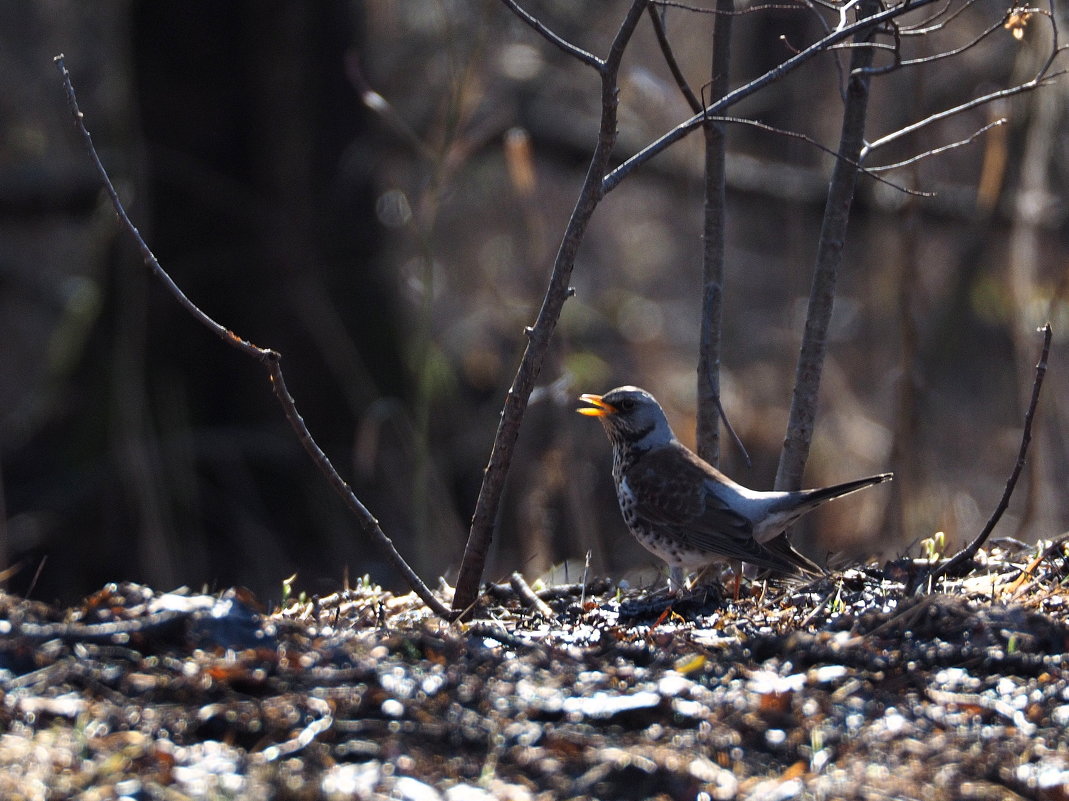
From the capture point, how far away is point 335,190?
1029 cm

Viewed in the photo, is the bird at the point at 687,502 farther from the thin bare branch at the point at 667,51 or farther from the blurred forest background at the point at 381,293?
the thin bare branch at the point at 667,51

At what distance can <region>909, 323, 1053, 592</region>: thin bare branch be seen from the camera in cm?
366

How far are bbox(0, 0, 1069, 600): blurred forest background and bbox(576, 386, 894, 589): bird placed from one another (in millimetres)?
415

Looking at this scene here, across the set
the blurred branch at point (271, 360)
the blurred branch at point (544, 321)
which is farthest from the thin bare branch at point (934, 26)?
the blurred branch at point (271, 360)

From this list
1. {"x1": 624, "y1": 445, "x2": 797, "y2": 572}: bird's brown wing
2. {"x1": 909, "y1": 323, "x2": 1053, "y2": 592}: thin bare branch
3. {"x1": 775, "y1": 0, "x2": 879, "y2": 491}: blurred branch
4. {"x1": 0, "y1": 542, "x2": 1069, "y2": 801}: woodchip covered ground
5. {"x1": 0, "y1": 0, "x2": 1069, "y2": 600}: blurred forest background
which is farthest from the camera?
{"x1": 0, "y1": 0, "x2": 1069, "y2": 600}: blurred forest background

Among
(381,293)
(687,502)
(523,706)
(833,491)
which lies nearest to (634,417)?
(687,502)

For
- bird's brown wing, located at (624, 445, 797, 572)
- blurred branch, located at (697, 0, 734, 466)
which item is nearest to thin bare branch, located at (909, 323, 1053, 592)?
bird's brown wing, located at (624, 445, 797, 572)

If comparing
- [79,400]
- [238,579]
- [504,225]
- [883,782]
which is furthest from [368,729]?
[504,225]

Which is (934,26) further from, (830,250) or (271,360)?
(271,360)

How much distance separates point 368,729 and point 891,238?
12.2 m

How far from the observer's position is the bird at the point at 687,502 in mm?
4906

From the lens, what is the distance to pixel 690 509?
5363 millimetres

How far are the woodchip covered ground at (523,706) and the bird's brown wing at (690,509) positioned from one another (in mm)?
1208

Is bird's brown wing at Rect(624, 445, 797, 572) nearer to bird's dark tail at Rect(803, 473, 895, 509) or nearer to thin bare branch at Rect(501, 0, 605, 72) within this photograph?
bird's dark tail at Rect(803, 473, 895, 509)
